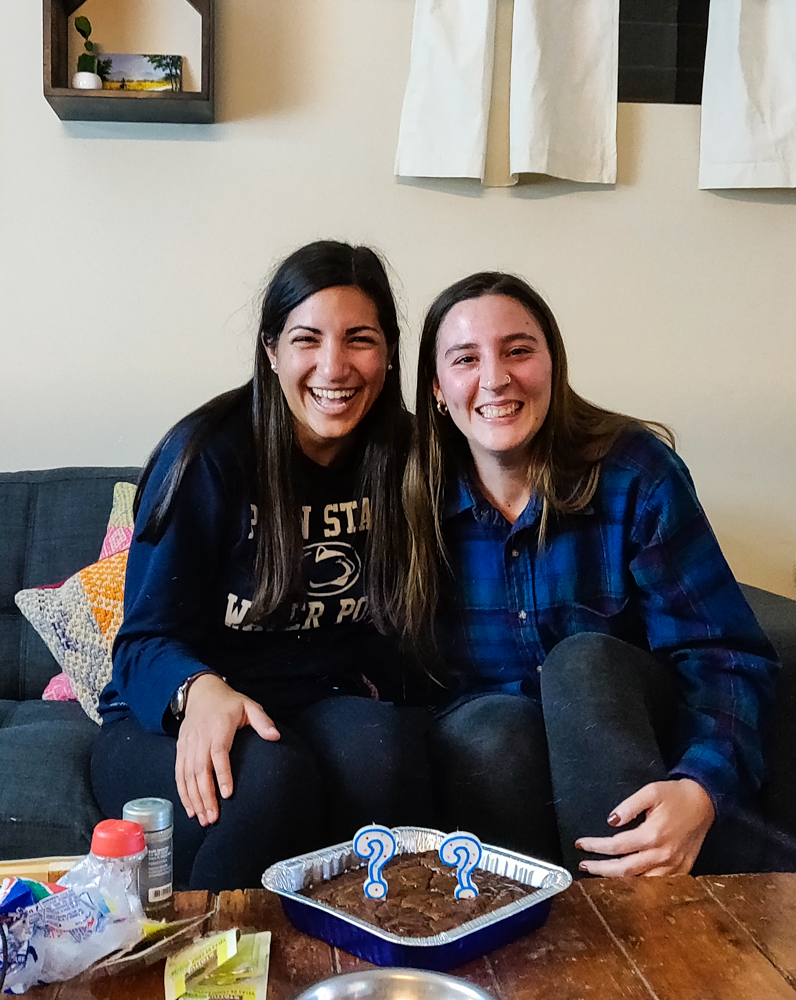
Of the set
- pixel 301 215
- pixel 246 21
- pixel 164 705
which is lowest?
pixel 164 705

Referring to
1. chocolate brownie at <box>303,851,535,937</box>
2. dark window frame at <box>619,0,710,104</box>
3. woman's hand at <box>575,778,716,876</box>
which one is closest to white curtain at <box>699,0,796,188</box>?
dark window frame at <box>619,0,710,104</box>

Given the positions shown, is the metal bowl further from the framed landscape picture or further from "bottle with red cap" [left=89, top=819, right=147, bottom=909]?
the framed landscape picture

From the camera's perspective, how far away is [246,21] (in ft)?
6.80

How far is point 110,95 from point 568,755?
4.96ft

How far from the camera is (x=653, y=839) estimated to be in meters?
1.15

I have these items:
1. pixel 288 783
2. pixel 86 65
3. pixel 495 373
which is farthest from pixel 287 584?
pixel 86 65

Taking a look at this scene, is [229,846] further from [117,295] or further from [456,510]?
[117,295]

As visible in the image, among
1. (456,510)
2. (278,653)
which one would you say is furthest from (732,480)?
(278,653)

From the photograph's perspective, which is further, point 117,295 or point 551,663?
point 117,295

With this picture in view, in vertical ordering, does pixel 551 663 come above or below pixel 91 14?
below

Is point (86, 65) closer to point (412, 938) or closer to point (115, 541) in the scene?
point (115, 541)

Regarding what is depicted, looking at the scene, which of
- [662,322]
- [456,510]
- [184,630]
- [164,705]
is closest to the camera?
[164,705]

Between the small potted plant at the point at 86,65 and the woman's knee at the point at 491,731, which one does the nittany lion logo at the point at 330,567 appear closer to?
the woman's knee at the point at 491,731

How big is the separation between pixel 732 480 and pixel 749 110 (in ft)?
2.58
